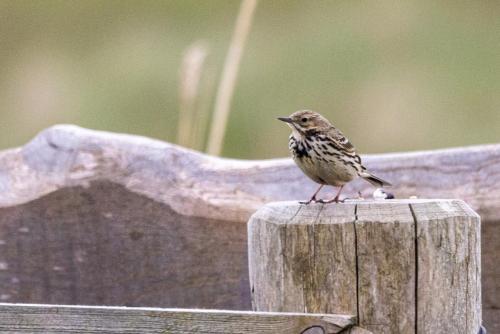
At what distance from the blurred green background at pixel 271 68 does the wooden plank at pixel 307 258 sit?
21.1 feet

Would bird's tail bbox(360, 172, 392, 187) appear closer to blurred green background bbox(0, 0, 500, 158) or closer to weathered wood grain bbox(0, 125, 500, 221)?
weathered wood grain bbox(0, 125, 500, 221)

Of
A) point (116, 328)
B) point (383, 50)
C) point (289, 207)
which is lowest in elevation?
point (116, 328)

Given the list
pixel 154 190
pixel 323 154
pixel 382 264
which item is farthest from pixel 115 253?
pixel 382 264

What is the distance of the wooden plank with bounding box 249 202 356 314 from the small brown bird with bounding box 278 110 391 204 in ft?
3.62

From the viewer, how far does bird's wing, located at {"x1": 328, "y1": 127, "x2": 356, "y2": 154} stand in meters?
5.36

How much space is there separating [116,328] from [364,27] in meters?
9.71

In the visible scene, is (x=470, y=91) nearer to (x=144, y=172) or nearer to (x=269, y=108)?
(x=269, y=108)

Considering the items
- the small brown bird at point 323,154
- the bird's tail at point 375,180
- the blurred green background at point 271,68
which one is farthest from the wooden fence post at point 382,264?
the blurred green background at point 271,68

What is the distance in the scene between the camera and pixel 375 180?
503 cm

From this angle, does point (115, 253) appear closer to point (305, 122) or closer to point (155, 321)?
point (305, 122)

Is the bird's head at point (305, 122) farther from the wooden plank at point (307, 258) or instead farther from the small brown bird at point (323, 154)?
the wooden plank at point (307, 258)

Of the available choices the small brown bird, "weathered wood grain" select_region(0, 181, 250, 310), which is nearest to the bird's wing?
the small brown bird

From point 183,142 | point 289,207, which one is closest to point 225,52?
point 183,142

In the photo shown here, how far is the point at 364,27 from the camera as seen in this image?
1285 centimetres
